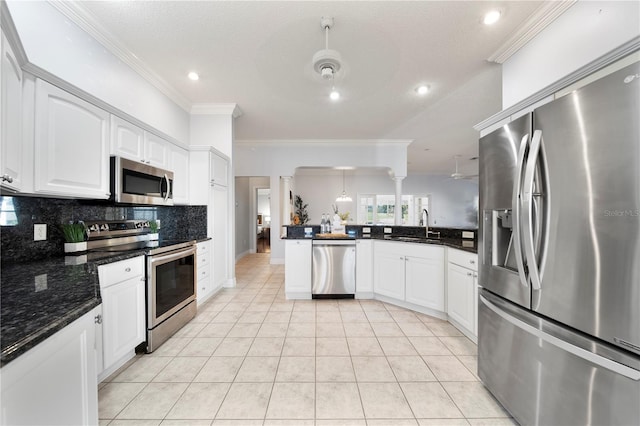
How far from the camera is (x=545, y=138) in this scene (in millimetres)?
1207

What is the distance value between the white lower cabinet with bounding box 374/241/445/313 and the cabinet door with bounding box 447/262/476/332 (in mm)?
135

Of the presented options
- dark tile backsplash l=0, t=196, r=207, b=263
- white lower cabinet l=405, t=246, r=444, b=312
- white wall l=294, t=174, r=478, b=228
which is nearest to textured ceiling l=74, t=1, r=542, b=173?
dark tile backsplash l=0, t=196, r=207, b=263

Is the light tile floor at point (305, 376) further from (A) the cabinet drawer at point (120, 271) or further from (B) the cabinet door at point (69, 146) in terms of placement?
(B) the cabinet door at point (69, 146)

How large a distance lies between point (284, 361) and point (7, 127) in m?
2.20

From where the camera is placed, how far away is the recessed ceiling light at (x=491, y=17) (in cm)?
187

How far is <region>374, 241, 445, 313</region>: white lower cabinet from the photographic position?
2.80m

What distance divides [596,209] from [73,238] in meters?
3.20

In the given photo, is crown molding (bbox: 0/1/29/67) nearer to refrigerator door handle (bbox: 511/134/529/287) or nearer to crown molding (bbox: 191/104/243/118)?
refrigerator door handle (bbox: 511/134/529/287)

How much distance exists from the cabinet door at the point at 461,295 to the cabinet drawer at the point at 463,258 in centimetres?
4

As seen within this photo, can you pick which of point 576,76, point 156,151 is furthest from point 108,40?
point 576,76

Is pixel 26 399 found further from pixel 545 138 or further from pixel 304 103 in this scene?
pixel 304 103

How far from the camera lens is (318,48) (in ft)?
Answer: 7.59

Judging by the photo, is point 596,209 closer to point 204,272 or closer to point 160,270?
point 160,270

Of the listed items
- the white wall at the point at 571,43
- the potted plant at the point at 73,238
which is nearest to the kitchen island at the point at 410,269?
the white wall at the point at 571,43
